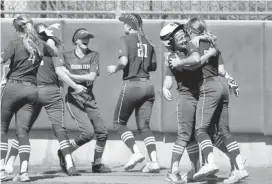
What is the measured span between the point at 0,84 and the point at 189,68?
264 centimetres

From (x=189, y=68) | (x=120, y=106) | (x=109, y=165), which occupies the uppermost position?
(x=189, y=68)

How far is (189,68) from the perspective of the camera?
9078 millimetres

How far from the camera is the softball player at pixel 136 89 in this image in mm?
10469

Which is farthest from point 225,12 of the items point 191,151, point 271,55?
point 191,151

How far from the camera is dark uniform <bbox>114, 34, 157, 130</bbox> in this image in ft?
34.4

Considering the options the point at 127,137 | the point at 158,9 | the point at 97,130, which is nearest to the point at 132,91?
the point at 127,137

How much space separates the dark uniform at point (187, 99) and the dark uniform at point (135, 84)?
1.29 metres

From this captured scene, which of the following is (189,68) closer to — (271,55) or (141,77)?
(141,77)

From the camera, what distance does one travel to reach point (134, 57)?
1053cm

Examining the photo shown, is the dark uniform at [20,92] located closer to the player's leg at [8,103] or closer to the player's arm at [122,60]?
the player's leg at [8,103]

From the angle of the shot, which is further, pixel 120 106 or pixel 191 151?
pixel 120 106

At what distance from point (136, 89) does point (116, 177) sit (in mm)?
1219

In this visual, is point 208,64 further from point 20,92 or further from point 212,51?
point 20,92

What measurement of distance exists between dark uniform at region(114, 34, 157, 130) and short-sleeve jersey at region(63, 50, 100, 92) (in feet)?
1.35
